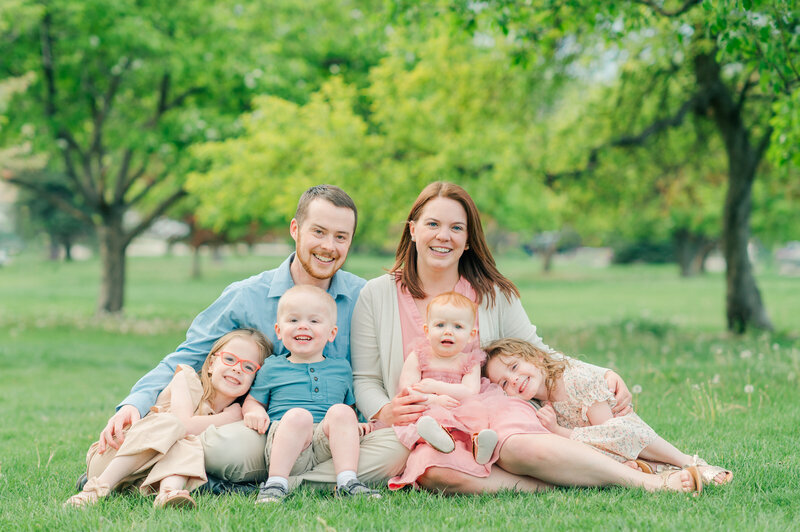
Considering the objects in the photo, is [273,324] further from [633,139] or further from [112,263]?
[112,263]

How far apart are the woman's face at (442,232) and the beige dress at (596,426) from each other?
949 mm

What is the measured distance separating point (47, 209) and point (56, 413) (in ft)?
130

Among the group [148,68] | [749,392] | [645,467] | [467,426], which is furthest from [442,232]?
[148,68]

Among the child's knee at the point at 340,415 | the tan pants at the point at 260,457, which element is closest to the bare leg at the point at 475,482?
the tan pants at the point at 260,457

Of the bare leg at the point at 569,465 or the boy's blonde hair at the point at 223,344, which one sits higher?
the boy's blonde hair at the point at 223,344

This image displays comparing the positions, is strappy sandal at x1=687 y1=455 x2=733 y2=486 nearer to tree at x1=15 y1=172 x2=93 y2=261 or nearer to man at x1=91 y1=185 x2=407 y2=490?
man at x1=91 y1=185 x2=407 y2=490

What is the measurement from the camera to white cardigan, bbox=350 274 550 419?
13.8 feet

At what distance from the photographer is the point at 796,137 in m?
6.92

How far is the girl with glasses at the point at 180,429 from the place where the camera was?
3.54 meters

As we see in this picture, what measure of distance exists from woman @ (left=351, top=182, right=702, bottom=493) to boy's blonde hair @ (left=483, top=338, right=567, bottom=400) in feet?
0.49

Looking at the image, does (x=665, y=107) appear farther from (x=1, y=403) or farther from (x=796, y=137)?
(x=1, y=403)

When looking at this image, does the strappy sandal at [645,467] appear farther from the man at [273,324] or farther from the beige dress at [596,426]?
the man at [273,324]

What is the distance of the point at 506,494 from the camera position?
3678 millimetres

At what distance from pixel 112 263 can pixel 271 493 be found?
13577 mm
